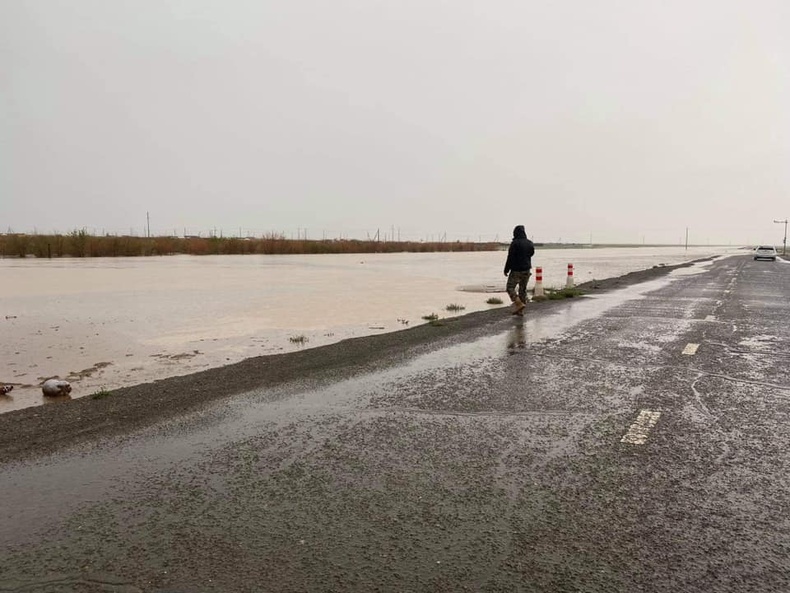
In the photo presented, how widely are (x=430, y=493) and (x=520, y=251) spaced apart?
12.6m

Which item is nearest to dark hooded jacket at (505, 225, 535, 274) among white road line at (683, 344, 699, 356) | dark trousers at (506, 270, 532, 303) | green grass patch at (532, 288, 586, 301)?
dark trousers at (506, 270, 532, 303)

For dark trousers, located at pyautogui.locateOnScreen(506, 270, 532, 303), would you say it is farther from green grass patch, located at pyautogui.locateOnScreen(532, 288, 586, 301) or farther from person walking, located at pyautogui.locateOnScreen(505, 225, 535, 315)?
green grass patch, located at pyautogui.locateOnScreen(532, 288, 586, 301)

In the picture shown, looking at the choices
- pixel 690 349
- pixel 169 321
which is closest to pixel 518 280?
pixel 690 349

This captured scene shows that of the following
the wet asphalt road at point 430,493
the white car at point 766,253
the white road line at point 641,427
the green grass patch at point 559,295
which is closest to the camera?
the wet asphalt road at point 430,493

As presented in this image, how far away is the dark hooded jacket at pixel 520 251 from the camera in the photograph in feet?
53.0

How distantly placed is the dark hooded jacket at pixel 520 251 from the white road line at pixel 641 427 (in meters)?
10.1

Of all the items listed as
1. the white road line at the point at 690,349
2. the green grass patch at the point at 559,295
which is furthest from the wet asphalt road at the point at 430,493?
the green grass patch at the point at 559,295

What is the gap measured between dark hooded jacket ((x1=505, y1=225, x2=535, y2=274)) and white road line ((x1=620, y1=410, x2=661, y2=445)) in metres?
10.1

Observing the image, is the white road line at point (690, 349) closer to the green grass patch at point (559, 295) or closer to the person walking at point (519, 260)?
the person walking at point (519, 260)

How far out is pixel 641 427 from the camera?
5855mm

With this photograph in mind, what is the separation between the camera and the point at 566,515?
12.9 feet

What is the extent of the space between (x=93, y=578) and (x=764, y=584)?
3.72 m

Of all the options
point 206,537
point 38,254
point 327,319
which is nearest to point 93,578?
point 206,537

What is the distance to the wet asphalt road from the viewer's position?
331 centimetres
